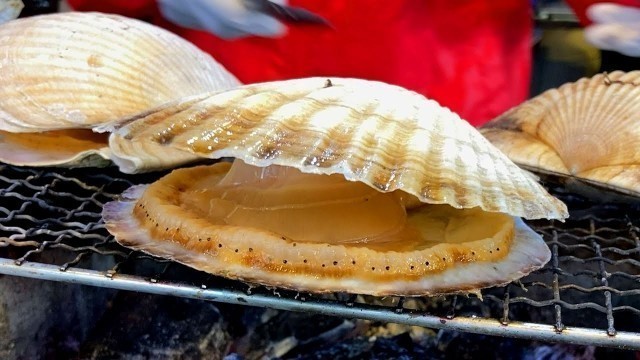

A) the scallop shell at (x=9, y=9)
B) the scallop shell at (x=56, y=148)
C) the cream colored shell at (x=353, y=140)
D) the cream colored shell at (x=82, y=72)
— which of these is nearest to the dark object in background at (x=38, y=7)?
the scallop shell at (x=9, y=9)

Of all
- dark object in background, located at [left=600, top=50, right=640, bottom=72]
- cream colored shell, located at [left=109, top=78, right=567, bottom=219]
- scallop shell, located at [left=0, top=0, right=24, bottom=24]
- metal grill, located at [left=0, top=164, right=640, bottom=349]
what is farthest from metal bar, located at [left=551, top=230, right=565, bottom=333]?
scallop shell, located at [left=0, top=0, right=24, bottom=24]

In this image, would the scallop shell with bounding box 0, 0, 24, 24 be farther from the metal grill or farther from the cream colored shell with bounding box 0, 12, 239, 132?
the metal grill

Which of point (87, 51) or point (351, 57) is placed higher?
point (87, 51)

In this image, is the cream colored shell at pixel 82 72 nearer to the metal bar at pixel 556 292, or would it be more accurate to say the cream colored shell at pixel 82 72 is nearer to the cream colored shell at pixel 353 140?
the cream colored shell at pixel 353 140

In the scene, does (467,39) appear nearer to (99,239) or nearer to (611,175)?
(611,175)

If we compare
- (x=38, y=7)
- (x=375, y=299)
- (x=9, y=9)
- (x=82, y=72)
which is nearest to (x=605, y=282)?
(x=375, y=299)

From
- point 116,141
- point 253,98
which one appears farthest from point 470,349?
point 116,141

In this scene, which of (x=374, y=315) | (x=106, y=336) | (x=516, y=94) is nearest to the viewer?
(x=374, y=315)
